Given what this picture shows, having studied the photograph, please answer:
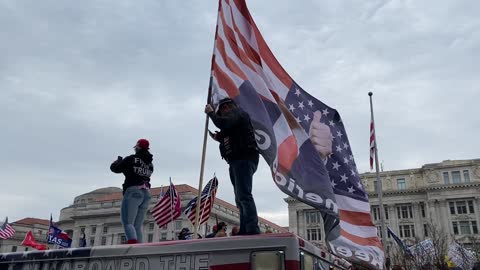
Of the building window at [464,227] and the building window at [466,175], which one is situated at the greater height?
the building window at [466,175]

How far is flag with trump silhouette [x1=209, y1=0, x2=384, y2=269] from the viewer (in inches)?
269

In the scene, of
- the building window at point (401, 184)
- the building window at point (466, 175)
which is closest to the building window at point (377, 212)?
the building window at point (401, 184)

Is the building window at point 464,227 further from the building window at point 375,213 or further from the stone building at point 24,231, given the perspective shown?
the stone building at point 24,231

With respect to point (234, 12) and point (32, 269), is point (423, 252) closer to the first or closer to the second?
point (234, 12)

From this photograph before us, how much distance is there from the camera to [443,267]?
66.2 feet

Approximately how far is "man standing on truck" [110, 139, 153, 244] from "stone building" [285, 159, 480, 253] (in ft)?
217

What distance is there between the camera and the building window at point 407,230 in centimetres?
7357

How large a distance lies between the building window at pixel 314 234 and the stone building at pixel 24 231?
5364cm

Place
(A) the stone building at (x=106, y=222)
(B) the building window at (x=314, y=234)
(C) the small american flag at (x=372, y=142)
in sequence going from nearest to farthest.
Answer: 1. (C) the small american flag at (x=372, y=142)
2. (A) the stone building at (x=106, y=222)
3. (B) the building window at (x=314, y=234)

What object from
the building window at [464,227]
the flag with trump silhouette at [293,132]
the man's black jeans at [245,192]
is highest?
the building window at [464,227]

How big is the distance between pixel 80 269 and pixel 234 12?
18.7 ft

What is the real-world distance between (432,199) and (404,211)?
5.30 meters

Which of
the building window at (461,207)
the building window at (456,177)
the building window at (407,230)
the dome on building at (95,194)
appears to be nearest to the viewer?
the building window at (461,207)

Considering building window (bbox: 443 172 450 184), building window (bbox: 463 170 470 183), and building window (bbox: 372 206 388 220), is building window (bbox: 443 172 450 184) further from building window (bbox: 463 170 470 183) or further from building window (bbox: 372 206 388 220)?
building window (bbox: 372 206 388 220)
